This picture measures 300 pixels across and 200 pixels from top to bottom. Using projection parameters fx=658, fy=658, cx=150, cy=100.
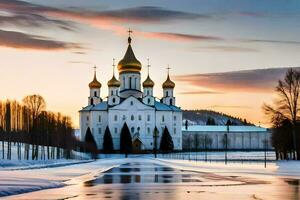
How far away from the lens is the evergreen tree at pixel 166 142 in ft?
501

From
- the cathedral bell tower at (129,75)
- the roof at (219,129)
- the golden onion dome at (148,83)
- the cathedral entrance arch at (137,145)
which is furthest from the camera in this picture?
the roof at (219,129)

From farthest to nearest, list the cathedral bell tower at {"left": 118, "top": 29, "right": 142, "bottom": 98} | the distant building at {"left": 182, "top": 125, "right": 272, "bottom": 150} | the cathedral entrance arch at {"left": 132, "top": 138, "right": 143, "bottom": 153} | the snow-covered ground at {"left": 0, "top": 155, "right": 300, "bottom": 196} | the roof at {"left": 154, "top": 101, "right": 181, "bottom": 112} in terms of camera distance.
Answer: the distant building at {"left": 182, "top": 125, "right": 272, "bottom": 150}
the roof at {"left": 154, "top": 101, "right": 181, "bottom": 112}
the cathedral bell tower at {"left": 118, "top": 29, "right": 142, "bottom": 98}
the cathedral entrance arch at {"left": 132, "top": 138, "right": 143, "bottom": 153}
the snow-covered ground at {"left": 0, "top": 155, "right": 300, "bottom": 196}

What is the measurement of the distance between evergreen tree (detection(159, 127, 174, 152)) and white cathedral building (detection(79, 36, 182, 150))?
9.40 ft

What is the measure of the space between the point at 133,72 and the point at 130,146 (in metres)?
21.6

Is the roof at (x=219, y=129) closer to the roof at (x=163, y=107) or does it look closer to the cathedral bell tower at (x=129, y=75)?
the roof at (x=163, y=107)

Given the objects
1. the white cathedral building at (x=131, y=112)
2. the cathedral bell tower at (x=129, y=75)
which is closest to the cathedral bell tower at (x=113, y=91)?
the white cathedral building at (x=131, y=112)

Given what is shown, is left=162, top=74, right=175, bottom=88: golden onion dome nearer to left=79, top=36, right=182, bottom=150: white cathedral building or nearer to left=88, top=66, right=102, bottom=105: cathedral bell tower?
left=79, top=36, right=182, bottom=150: white cathedral building

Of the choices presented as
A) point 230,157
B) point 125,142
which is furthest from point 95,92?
point 230,157

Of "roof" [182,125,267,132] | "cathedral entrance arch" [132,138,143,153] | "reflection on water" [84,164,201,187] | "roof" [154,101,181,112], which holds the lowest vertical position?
"reflection on water" [84,164,201,187]

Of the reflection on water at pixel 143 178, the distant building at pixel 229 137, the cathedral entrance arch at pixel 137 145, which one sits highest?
the distant building at pixel 229 137

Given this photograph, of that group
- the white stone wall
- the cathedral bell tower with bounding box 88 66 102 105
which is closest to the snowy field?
the cathedral bell tower with bounding box 88 66 102 105

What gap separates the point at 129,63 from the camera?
525 feet

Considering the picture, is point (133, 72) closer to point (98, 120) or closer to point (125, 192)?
point (98, 120)

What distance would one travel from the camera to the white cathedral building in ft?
514
